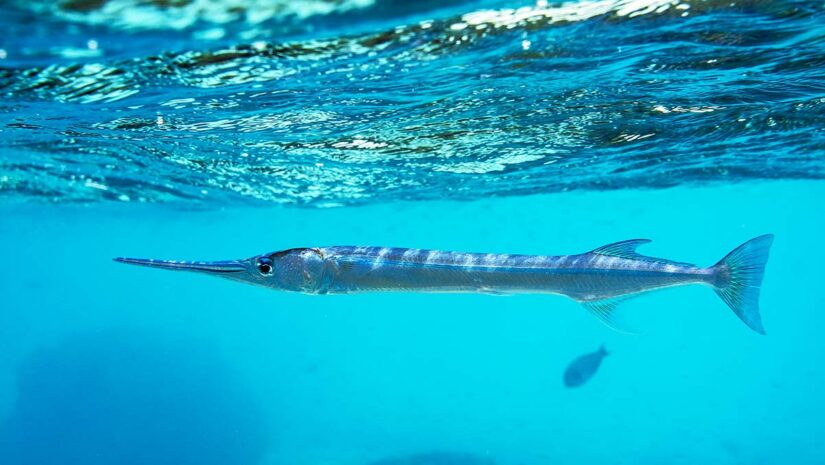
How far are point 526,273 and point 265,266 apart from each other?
96.6 inches

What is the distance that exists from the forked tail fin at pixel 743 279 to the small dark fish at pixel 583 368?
13.8 meters

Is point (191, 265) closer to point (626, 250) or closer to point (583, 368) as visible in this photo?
point (626, 250)

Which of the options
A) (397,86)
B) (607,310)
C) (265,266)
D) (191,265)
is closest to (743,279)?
(607,310)

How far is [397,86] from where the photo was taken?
9023 millimetres

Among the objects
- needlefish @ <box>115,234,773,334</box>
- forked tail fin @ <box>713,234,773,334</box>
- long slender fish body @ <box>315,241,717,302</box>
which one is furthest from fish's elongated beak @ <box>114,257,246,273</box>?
forked tail fin @ <box>713,234,773,334</box>

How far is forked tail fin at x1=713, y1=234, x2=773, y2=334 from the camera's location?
5.12 meters

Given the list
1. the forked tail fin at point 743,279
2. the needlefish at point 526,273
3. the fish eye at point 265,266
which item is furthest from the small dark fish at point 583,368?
the fish eye at point 265,266

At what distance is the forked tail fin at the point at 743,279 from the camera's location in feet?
16.8

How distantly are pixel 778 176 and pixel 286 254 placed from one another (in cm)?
2644

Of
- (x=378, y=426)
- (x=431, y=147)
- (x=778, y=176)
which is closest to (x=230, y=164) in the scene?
(x=431, y=147)

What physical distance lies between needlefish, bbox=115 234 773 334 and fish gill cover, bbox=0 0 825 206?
9.44 feet

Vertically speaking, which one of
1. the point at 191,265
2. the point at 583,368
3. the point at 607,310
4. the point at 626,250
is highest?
the point at 191,265

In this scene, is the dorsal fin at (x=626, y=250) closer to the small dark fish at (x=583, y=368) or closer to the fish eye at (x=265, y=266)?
the fish eye at (x=265, y=266)

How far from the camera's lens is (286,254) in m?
5.11
